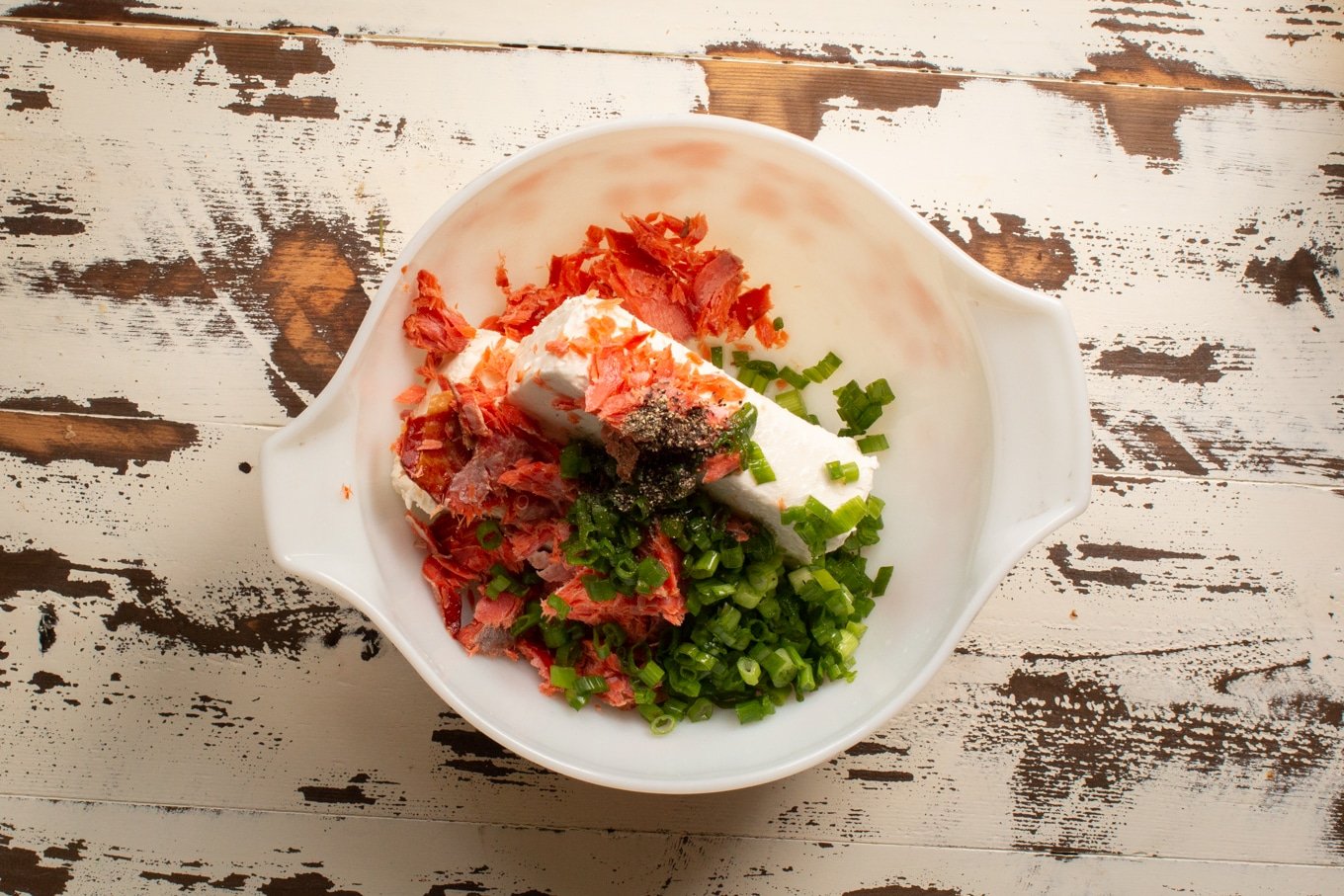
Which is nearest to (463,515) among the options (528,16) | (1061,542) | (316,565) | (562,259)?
(316,565)

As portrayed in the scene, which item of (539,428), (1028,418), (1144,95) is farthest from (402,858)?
(1144,95)

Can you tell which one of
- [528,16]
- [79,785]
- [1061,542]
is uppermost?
[528,16]

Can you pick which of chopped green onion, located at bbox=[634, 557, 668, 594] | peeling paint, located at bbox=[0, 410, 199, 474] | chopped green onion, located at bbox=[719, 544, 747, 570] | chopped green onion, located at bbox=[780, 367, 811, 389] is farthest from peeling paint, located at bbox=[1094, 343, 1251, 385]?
peeling paint, located at bbox=[0, 410, 199, 474]

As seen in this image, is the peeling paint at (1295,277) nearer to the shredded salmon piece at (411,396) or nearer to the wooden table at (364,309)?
the wooden table at (364,309)

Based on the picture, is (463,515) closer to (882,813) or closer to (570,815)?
(570,815)

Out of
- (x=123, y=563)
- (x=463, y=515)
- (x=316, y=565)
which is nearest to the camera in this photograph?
(x=316, y=565)

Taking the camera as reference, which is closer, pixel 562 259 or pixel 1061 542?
pixel 562 259

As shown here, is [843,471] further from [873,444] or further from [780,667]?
[780,667]
